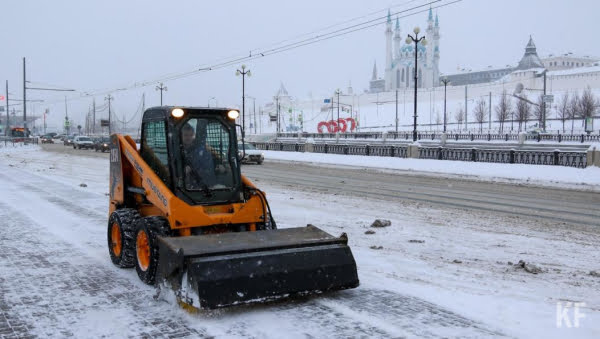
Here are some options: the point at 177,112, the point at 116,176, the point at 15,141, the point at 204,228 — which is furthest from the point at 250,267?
the point at 15,141

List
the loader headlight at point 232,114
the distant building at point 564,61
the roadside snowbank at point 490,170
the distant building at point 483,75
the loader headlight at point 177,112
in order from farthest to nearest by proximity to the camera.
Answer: the distant building at point 483,75, the distant building at point 564,61, the roadside snowbank at point 490,170, the loader headlight at point 232,114, the loader headlight at point 177,112

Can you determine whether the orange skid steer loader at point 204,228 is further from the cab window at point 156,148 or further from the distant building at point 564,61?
the distant building at point 564,61

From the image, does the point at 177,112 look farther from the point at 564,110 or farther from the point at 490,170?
the point at 564,110

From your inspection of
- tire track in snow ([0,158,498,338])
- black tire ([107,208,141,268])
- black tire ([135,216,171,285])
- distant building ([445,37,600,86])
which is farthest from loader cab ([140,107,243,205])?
distant building ([445,37,600,86])

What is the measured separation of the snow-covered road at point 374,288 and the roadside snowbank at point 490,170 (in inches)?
470

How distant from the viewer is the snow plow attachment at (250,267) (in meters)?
5.70

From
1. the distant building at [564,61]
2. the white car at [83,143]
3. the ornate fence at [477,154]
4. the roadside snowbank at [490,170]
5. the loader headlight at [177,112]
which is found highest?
the distant building at [564,61]

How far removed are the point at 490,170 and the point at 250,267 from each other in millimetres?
23031

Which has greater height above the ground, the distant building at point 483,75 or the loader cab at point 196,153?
the distant building at point 483,75

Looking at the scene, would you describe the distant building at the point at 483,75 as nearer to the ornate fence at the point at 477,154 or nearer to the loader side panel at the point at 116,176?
the ornate fence at the point at 477,154

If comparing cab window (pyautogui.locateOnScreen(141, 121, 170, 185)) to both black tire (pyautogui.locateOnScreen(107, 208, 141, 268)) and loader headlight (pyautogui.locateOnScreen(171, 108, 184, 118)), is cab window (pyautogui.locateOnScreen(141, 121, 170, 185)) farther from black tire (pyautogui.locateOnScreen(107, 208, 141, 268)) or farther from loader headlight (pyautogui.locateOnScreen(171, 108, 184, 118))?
black tire (pyautogui.locateOnScreen(107, 208, 141, 268))

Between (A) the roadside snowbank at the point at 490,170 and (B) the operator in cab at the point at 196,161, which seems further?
(A) the roadside snowbank at the point at 490,170

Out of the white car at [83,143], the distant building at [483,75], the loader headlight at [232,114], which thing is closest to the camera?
the loader headlight at [232,114]

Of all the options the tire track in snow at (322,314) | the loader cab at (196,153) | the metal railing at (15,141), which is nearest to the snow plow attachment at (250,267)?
the tire track in snow at (322,314)
